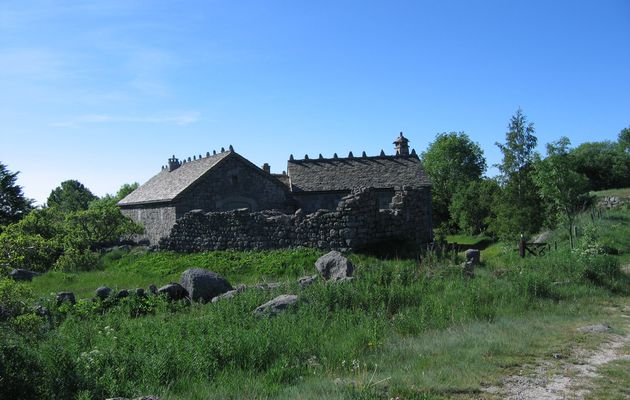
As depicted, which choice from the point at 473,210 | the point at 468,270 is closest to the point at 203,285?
the point at 468,270

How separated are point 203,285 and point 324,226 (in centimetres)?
600

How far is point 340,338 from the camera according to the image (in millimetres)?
7934

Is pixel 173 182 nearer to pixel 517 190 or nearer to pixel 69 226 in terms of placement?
pixel 69 226

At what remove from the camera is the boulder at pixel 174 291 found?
12836 mm

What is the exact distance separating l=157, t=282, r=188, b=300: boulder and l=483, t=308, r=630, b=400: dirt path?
8.58 metres

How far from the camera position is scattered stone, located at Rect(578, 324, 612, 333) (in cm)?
858

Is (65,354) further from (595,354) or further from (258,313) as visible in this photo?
(595,354)

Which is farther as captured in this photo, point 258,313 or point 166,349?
point 258,313

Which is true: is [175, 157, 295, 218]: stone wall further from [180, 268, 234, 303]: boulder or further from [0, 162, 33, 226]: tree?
[180, 268, 234, 303]: boulder

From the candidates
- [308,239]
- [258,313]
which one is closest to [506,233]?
[308,239]

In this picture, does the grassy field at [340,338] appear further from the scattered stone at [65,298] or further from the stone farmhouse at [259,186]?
the stone farmhouse at [259,186]

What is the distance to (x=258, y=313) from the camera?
9.69 meters

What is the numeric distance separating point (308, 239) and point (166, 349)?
1140 cm

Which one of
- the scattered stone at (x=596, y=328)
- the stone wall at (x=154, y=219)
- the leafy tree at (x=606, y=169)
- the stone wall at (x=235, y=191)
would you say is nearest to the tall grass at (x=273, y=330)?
the scattered stone at (x=596, y=328)
